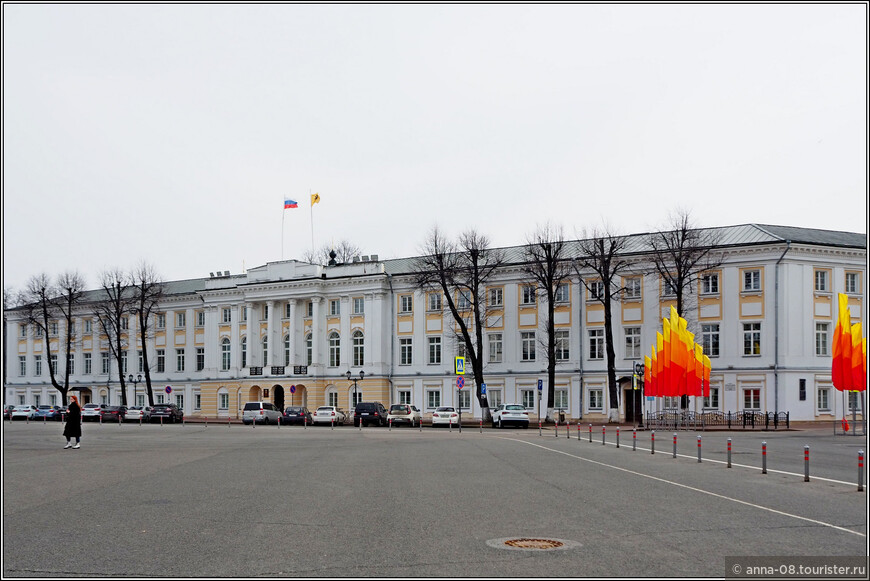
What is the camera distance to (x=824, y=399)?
5862cm

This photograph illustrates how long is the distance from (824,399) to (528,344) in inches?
828

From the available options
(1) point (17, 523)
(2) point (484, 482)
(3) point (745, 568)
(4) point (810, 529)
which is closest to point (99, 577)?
(1) point (17, 523)

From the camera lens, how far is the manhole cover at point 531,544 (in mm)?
10383

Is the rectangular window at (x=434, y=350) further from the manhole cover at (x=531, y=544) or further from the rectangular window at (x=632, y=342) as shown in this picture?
the manhole cover at (x=531, y=544)

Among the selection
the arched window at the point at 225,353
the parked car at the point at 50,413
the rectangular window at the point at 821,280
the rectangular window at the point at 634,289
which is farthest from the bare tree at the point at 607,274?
the parked car at the point at 50,413

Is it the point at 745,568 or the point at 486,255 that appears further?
the point at 486,255

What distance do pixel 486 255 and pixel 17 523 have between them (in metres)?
57.7

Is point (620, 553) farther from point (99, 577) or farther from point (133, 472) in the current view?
point (133, 472)

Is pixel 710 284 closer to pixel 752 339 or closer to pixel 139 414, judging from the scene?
pixel 752 339

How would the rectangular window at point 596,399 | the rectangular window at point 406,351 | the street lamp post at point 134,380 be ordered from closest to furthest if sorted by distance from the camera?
the rectangular window at point 596,399 < the rectangular window at point 406,351 < the street lamp post at point 134,380

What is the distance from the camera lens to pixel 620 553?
32.8ft

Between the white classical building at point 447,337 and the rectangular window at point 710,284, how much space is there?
0.31 ft

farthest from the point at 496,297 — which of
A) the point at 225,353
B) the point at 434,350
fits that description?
the point at 225,353

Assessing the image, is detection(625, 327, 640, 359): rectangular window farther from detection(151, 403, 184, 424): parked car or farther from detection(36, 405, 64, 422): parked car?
detection(36, 405, 64, 422): parked car
